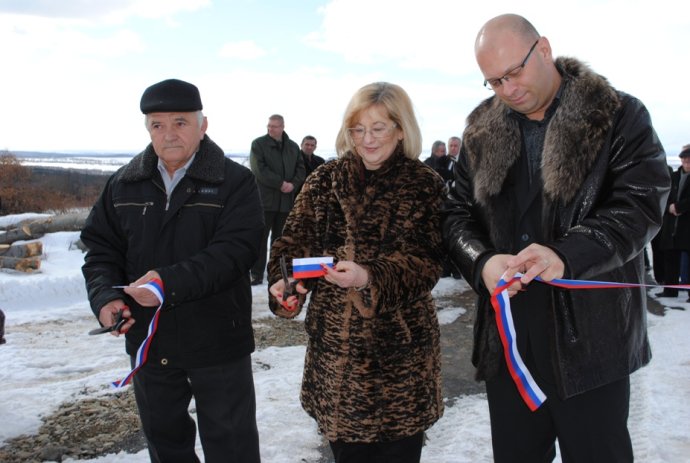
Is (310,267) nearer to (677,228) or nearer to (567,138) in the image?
(567,138)

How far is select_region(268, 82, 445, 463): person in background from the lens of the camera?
240cm

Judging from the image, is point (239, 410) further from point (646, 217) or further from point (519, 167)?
point (646, 217)

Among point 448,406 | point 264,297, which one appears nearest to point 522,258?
point 448,406

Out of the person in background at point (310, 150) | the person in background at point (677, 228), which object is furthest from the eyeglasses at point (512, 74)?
the person in background at point (310, 150)

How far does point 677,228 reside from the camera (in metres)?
8.01

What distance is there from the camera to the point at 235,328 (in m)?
2.74

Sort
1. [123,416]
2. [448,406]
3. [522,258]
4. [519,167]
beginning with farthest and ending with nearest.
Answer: [448,406] → [123,416] → [519,167] → [522,258]

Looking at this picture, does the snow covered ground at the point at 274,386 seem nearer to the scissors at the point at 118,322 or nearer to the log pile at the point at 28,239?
the log pile at the point at 28,239

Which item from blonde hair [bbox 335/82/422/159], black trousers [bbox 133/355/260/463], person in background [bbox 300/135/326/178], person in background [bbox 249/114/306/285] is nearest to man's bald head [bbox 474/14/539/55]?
blonde hair [bbox 335/82/422/159]

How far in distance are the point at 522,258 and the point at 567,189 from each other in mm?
319

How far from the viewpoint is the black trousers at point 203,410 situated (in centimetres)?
268

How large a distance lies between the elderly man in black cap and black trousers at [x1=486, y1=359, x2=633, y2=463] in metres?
1.25

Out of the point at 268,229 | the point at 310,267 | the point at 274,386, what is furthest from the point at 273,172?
the point at 310,267

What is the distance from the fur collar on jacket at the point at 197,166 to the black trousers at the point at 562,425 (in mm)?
1600
